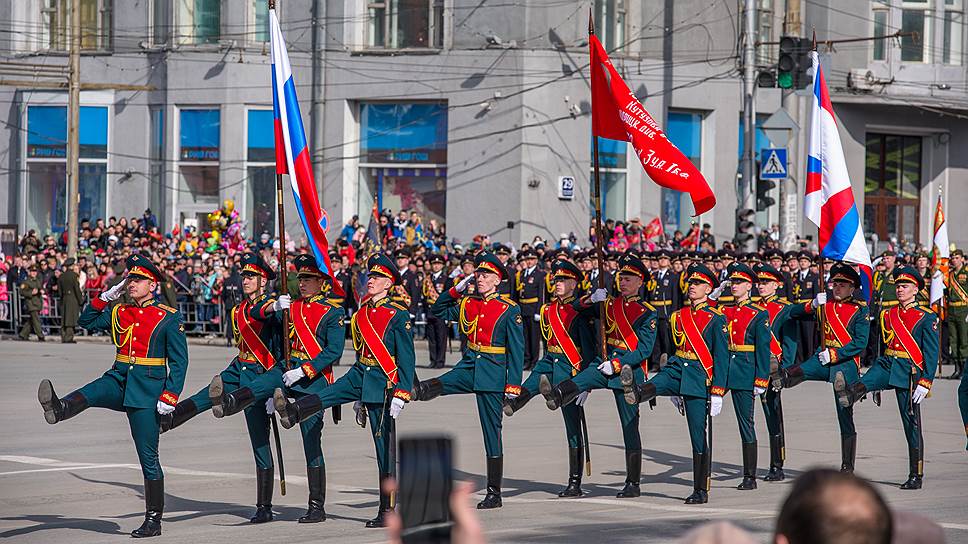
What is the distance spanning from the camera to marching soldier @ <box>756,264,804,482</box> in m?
13.6

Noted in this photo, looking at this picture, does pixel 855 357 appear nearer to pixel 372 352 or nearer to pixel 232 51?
pixel 372 352

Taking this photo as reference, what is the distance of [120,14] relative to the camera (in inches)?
1556

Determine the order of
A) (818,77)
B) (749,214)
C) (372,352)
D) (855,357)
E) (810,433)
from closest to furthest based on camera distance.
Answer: (372,352)
(855,357)
(818,77)
(810,433)
(749,214)

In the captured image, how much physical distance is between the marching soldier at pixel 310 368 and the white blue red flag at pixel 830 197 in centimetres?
509

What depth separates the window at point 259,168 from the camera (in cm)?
3834

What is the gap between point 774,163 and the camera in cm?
2550

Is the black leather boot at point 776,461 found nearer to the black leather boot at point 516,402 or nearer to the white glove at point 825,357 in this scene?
the white glove at point 825,357

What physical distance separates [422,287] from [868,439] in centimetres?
1295

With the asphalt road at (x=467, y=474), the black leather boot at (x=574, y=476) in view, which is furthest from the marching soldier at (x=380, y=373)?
the black leather boot at (x=574, y=476)

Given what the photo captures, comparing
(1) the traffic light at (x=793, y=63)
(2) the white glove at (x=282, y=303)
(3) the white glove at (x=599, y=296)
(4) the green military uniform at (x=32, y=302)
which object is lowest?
(4) the green military uniform at (x=32, y=302)

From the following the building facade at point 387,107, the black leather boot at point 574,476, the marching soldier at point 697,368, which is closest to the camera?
the black leather boot at point 574,476

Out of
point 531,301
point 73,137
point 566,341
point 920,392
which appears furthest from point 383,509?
point 73,137

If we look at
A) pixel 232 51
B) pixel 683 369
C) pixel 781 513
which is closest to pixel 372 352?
pixel 683 369

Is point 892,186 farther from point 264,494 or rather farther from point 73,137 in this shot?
point 264,494
